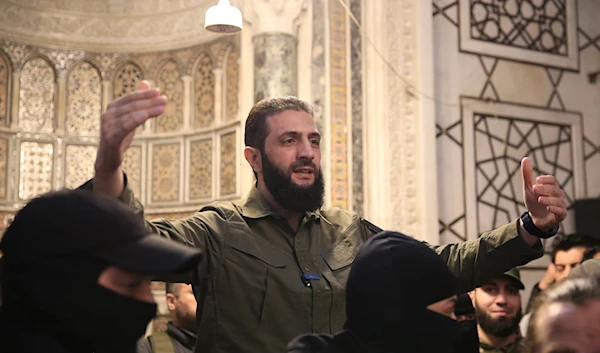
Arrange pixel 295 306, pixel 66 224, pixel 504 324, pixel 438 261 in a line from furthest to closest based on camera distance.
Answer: pixel 504 324 < pixel 295 306 < pixel 438 261 < pixel 66 224

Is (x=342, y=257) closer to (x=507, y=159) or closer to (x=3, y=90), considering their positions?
(x=507, y=159)

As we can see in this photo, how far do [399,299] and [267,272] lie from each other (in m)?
0.91

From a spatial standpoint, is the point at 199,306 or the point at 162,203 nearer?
the point at 199,306

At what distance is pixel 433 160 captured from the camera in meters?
7.27

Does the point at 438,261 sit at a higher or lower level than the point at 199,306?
higher

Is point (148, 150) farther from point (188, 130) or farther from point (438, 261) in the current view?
point (438, 261)

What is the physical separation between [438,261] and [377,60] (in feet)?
17.9

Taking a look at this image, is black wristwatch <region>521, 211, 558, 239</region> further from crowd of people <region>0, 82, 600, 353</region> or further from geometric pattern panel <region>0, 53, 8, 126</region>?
geometric pattern panel <region>0, 53, 8, 126</region>

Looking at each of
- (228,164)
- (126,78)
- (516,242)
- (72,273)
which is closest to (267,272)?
(516,242)

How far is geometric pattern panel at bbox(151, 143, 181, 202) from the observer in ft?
27.6

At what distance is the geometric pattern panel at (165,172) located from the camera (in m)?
8.41

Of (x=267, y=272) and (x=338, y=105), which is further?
(x=338, y=105)

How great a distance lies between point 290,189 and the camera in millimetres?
2740

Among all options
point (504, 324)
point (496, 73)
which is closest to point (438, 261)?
point (504, 324)
